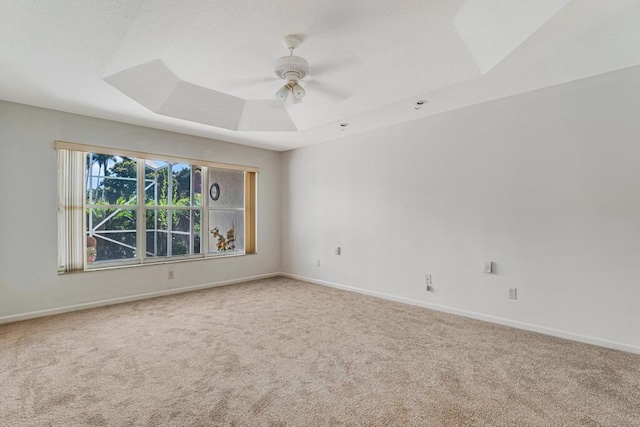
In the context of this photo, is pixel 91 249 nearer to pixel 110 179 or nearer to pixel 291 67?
pixel 110 179

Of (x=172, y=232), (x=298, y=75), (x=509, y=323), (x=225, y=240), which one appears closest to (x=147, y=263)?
(x=172, y=232)

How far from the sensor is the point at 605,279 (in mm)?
2736

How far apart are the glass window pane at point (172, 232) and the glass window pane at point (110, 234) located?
8.7 inches

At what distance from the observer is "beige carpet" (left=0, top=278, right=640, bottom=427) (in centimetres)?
181

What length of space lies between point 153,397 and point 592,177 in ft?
12.9

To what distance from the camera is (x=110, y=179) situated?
4.14m

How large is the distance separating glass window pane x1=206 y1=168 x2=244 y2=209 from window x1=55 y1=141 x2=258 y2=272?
0.05ft

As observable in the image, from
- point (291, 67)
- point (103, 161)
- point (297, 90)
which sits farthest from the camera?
point (103, 161)

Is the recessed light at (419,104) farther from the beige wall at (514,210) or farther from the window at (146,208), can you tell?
the window at (146,208)

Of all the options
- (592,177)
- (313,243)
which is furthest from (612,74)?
(313,243)

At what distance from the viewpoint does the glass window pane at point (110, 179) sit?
157 inches

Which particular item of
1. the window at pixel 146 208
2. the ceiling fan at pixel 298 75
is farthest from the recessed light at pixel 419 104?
the window at pixel 146 208

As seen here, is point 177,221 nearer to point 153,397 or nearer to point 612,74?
point 153,397

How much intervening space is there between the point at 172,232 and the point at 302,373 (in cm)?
335
